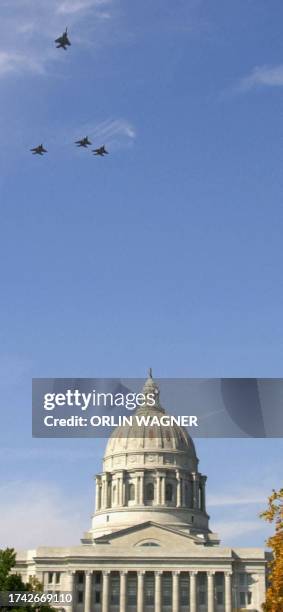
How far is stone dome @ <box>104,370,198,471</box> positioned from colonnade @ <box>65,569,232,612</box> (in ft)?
67.2

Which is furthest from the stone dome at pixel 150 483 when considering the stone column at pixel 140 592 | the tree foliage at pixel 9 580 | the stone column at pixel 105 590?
the tree foliage at pixel 9 580

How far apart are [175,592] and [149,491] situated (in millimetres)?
19746

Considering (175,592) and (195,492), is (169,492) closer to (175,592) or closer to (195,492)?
(195,492)

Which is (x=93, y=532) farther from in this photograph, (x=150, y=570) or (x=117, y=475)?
(x=150, y=570)

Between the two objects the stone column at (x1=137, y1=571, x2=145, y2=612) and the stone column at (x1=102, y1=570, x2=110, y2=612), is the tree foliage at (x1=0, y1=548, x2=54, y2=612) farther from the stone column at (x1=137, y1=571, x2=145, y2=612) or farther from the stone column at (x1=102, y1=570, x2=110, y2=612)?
the stone column at (x1=137, y1=571, x2=145, y2=612)

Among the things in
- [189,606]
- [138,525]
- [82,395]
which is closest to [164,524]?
[138,525]

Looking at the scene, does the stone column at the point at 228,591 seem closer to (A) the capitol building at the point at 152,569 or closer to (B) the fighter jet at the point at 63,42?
(A) the capitol building at the point at 152,569

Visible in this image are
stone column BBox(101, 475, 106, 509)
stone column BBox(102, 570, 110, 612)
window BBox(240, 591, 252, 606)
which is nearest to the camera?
stone column BBox(102, 570, 110, 612)

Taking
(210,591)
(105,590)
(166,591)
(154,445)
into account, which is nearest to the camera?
(210,591)

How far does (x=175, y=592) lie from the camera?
330 ft

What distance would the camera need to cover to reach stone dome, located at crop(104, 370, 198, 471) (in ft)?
395

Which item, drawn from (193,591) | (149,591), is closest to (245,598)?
(193,591)

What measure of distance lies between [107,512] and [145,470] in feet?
24.7

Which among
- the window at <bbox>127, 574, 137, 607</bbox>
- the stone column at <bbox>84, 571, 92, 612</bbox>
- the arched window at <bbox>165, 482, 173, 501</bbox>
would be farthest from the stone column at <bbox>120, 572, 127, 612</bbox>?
the arched window at <bbox>165, 482, 173, 501</bbox>
